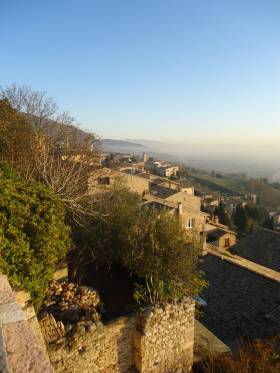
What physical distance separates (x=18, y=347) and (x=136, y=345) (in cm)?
557

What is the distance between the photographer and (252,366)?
7695mm

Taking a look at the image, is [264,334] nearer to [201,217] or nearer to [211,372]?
[211,372]

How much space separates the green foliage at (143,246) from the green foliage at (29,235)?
3.11 m

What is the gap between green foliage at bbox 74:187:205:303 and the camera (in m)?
9.68

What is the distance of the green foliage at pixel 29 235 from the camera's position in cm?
604

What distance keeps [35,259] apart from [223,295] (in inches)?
356

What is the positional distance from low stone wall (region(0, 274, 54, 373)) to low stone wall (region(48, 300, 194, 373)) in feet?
12.5

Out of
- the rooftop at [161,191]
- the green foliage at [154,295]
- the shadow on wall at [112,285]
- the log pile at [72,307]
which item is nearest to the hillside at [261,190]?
the rooftop at [161,191]

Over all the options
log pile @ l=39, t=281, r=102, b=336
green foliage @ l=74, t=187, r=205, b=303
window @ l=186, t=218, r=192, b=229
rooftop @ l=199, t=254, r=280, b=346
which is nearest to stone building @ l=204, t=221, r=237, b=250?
window @ l=186, t=218, r=192, b=229

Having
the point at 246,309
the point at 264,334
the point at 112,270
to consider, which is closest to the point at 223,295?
the point at 246,309

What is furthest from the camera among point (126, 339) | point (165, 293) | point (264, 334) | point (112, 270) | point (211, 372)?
point (112, 270)

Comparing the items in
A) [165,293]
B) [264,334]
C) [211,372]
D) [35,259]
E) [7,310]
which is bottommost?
[264,334]

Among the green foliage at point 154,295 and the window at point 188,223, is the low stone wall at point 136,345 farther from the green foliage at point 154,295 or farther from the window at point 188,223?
the window at point 188,223

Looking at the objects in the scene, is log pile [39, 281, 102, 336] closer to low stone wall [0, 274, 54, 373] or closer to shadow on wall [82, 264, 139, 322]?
shadow on wall [82, 264, 139, 322]
